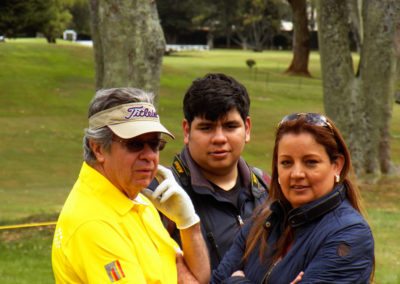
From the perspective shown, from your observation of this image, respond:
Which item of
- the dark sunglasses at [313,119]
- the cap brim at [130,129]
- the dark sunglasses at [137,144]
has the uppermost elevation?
the dark sunglasses at [313,119]

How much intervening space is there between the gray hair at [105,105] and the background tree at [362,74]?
40.9 ft

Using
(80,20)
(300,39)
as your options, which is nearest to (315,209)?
(300,39)

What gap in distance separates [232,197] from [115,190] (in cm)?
78

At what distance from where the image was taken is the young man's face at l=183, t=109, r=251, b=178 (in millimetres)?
3992

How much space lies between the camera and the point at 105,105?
345 centimetres

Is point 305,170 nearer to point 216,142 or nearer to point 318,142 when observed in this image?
point 318,142

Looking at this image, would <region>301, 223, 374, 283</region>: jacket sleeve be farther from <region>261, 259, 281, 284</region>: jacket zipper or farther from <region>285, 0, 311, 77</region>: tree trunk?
<region>285, 0, 311, 77</region>: tree trunk

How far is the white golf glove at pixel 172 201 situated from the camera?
359 centimetres

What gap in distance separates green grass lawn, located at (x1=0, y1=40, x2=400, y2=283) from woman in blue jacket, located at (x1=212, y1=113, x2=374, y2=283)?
5362 millimetres

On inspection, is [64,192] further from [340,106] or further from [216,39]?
[216,39]

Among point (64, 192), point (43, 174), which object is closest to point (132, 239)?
point (64, 192)

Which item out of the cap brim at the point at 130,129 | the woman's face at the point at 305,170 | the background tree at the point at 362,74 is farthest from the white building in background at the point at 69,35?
the woman's face at the point at 305,170

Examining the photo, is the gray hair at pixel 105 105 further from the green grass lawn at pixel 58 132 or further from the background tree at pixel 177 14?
the background tree at pixel 177 14

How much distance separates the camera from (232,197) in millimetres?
4031
